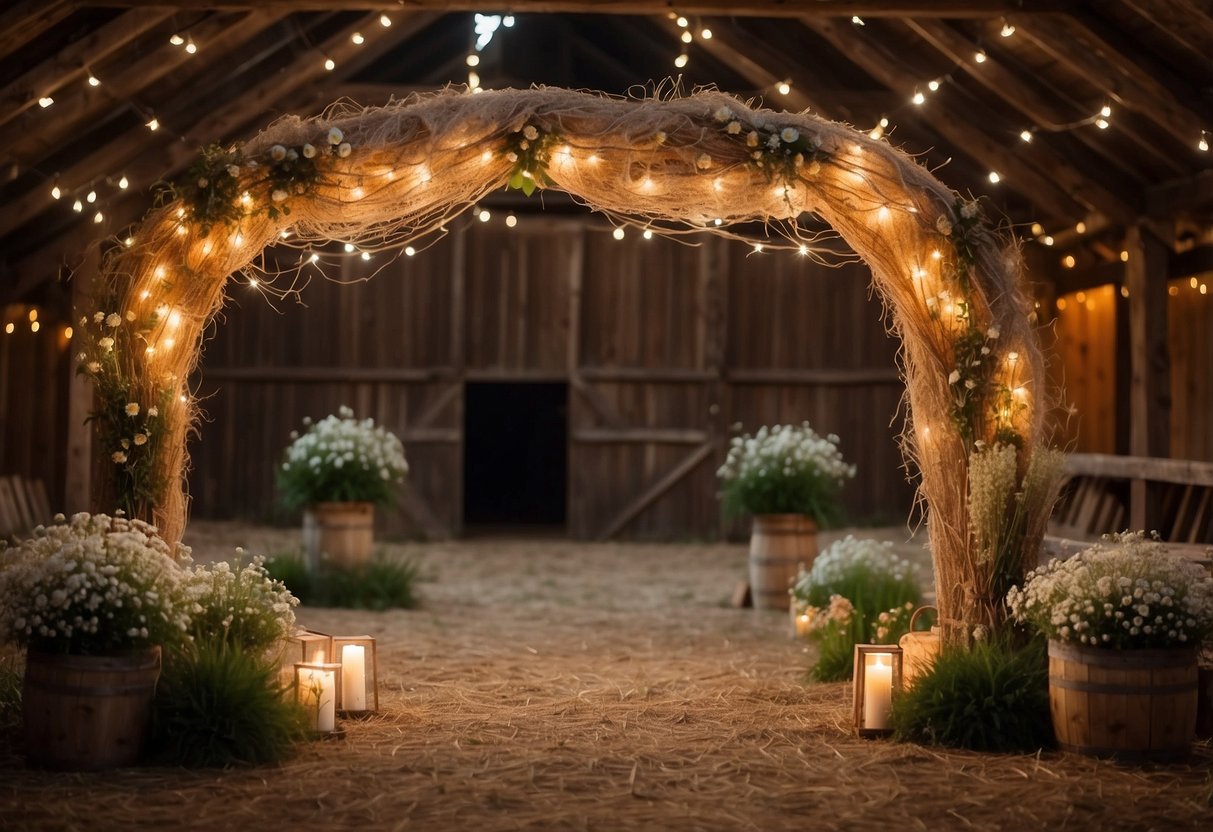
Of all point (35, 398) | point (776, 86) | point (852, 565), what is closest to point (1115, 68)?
point (776, 86)

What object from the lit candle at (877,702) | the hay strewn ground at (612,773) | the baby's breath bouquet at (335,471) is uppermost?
the baby's breath bouquet at (335,471)

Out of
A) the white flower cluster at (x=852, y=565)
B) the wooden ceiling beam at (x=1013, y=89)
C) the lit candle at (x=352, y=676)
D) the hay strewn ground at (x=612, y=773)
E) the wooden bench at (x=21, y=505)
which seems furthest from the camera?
the wooden bench at (x=21, y=505)

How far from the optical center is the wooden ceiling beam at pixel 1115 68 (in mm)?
8289

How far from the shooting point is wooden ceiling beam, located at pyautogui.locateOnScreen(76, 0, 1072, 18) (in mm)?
8023

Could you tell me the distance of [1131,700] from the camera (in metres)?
4.93

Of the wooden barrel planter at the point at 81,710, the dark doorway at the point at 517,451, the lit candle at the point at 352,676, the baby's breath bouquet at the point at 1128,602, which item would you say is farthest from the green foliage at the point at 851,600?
the dark doorway at the point at 517,451

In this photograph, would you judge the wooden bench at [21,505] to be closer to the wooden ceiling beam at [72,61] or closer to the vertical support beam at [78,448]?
the vertical support beam at [78,448]

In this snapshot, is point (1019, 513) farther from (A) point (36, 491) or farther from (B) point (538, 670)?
(A) point (36, 491)

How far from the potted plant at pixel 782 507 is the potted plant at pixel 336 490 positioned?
8.26 feet

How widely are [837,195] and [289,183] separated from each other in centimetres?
218

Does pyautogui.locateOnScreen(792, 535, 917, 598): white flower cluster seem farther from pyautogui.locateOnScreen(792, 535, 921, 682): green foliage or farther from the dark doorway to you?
the dark doorway

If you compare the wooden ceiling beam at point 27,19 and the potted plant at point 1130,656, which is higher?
the wooden ceiling beam at point 27,19

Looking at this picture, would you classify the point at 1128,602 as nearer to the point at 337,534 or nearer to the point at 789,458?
the point at 789,458

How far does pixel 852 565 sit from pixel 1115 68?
3.47m
